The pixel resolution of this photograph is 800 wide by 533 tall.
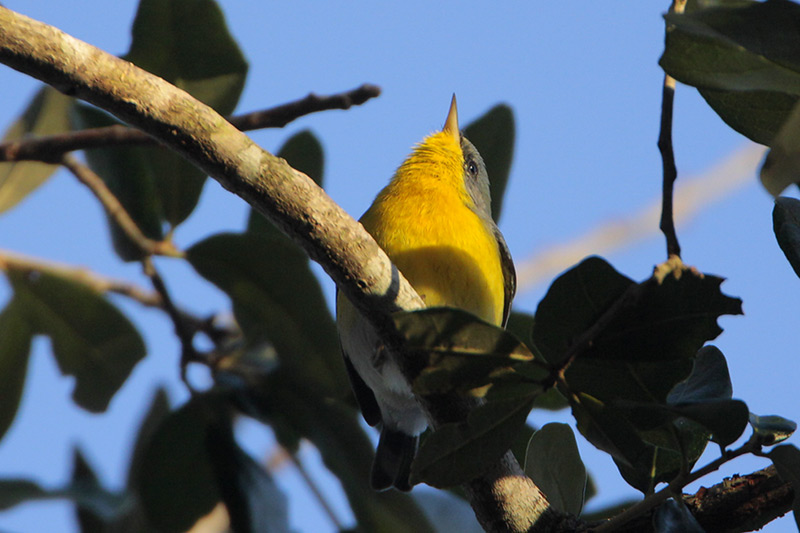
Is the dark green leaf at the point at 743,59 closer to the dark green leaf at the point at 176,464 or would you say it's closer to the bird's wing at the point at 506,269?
the bird's wing at the point at 506,269

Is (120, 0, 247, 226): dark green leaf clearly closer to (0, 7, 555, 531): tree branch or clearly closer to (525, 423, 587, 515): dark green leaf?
(0, 7, 555, 531): tree branch

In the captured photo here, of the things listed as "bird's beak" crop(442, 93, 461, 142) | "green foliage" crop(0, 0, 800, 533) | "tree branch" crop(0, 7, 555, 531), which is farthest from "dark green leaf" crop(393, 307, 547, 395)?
"bird's beak" crop(442, 93, 461, 142)

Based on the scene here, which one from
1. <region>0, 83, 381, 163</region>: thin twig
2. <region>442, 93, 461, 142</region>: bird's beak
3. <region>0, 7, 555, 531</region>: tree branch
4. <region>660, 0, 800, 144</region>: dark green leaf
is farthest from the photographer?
<region>442, 93, 461, 142</region>: bird's beak

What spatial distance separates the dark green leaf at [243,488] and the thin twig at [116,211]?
2.23 ft

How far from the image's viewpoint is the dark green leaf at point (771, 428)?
1.48 m

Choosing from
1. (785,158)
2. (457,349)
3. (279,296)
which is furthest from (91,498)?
(785,158)

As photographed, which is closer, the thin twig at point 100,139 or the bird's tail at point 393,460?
the thin twig at point 100,139

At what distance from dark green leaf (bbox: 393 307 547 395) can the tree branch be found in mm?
261

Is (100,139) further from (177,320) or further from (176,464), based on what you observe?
(176,464)

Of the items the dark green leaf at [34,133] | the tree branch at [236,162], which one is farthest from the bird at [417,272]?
the dark green leaf at [34,133]

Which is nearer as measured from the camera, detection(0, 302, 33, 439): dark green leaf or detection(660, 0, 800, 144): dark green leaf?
detection(660, 0, 800, 144): dark green leaf

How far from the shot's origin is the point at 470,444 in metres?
1.51

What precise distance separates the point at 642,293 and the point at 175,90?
1.03 meters

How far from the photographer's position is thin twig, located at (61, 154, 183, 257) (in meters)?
2.99
